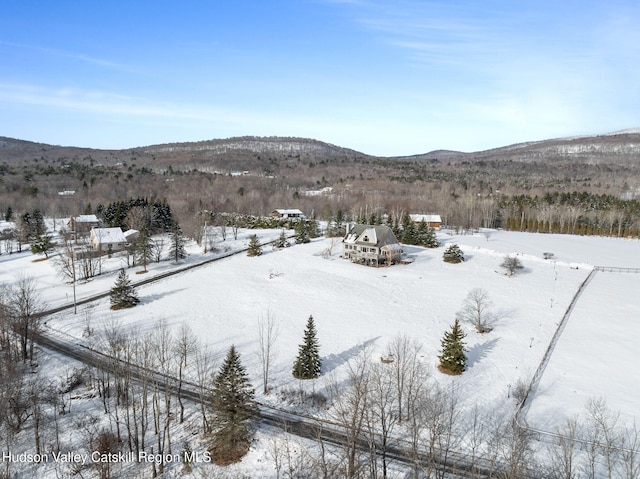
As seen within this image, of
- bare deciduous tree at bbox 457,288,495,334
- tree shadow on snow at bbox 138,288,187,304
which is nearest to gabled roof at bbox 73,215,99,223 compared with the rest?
tree shadow on snow at bbox 138,288,187,304

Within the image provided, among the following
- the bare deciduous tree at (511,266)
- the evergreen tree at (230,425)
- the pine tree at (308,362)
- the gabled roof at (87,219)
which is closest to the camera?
the evergreen tree at (230,425)

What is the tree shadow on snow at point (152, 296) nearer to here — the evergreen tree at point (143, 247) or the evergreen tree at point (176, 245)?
the evergreen tree at point (143, 247)

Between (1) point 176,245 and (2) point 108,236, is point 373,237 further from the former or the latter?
(2) point 108,236

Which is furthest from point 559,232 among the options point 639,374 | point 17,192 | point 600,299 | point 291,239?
point 17,192

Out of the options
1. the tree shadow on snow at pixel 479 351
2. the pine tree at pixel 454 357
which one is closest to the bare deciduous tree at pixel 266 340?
the pine tree at pixel 454 357

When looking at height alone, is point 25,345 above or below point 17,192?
below

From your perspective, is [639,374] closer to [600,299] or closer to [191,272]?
[600,299]

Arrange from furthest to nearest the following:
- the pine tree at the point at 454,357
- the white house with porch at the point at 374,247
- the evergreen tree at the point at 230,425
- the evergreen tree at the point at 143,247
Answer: the white house with porch at the point at 374,247 → the evergreen tree at the point at 143,247 → the pine tree at the point at 454,357 → the evergreen tree at the point at 230,425
